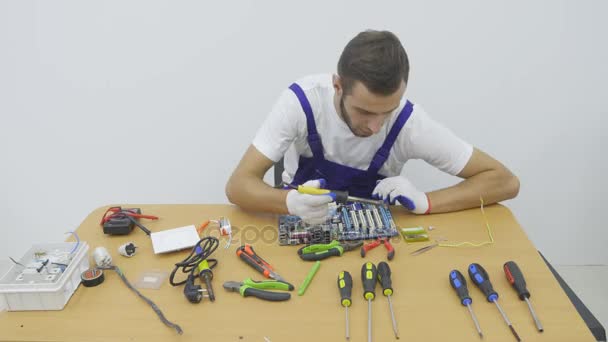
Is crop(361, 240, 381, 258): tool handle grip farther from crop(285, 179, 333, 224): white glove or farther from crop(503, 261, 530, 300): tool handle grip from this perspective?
crop(503, 261, 530, 300): tool handle grip

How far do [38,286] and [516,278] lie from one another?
1064 mm

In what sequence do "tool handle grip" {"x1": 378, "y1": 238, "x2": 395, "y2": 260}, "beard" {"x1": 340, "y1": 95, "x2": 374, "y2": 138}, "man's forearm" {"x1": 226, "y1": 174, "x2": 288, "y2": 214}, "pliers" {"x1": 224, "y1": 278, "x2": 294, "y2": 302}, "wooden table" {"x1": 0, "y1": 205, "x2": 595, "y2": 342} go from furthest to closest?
1. "beard" {"x1": 340, "y1": 95, "x2": 374, "y2": 138}
2. "man's forearm" {"x1": 226, "y1": 174, "x2": 288, "y2": 214}
3. "tool handle grip" {"x1": 378, "y1": 238, "x2": 395, "y2": 260}
4. "pliers" {"x1": 224, "y1": 278, "x2": 294, "y2": 302}
5. "wooden table" {"x1": 0, "y1": 205, "x2": 595, "y2": 342}

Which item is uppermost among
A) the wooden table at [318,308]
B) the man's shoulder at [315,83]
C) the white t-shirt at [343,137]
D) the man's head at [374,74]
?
the man's head at [374,74]

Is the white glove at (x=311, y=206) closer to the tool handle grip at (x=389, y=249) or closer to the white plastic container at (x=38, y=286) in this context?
the tool handle grip at (x=389, y=249)

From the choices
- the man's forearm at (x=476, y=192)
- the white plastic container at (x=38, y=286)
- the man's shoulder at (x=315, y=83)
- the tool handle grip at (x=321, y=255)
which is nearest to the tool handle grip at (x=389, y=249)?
the tool handle grip at (x=321, y=255)

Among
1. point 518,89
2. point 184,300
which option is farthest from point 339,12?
point 184,300

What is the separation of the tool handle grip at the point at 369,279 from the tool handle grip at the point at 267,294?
174mm

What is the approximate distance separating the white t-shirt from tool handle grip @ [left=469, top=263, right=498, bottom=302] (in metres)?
0.49

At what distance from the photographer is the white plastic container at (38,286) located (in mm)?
966

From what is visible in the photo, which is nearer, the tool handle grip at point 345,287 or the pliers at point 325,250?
the tool handle grip at point 345,287

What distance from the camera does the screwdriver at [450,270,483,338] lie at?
0.96 metres

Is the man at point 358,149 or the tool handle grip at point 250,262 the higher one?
the man at point 358,149

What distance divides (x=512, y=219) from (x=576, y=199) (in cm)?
111

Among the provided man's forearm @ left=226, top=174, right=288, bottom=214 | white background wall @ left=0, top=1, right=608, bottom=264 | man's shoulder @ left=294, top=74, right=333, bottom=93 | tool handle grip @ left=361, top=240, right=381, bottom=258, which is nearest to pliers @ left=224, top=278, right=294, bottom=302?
tool handle grip @ left=361, top=240, right=381, bottom=258
